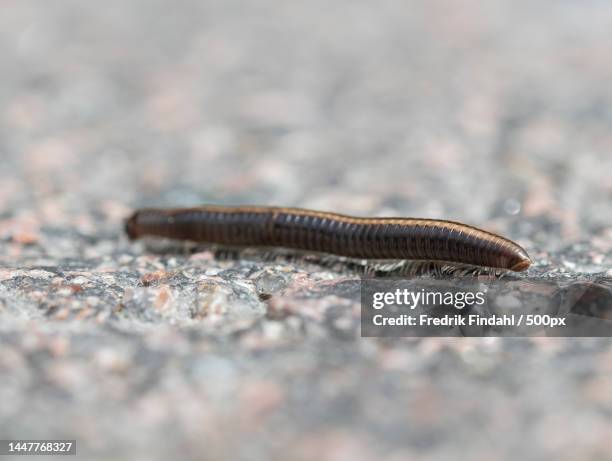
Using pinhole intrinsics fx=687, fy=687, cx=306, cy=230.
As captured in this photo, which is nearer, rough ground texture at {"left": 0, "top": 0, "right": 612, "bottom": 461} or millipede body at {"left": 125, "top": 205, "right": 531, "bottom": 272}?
rough ground texture at {"left": 0, "top": 0, "right": 612, "bottom": 461}

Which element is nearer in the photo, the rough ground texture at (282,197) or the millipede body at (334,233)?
the rough ground texture at (282,197)

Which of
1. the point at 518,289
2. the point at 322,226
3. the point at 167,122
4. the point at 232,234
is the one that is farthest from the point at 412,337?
the point at 167,122

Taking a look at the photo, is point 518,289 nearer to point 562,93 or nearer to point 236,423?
point 236,423

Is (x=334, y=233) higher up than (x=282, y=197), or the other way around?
(x=282, y=197)

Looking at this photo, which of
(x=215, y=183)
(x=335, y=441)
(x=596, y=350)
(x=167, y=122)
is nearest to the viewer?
(x=335, y=441)
